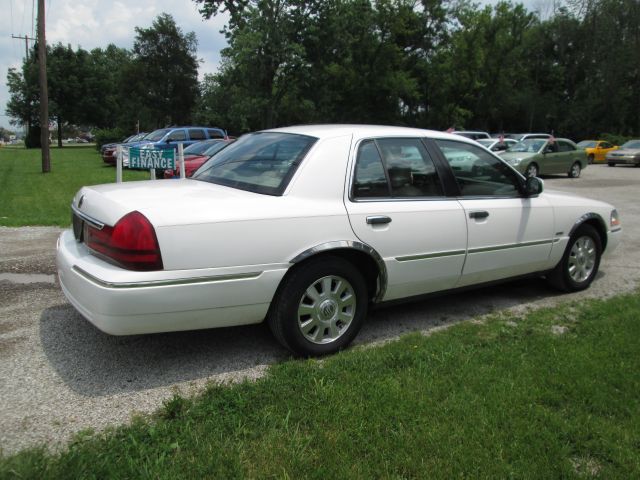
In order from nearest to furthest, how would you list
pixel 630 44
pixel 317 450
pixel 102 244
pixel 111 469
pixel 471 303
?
pixel 111 469 < pixel 317 450 < pixel 102 244 < pixel 471 303 < pixel 630 44

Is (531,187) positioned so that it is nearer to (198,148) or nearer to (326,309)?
(326,309)

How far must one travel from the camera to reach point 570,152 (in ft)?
67.5

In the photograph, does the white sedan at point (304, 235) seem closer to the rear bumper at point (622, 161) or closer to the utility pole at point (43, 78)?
the utility pole at point (43, 78)

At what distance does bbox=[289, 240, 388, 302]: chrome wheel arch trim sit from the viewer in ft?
11.6

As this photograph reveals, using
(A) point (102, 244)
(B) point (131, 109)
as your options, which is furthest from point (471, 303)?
(B) point (131, 109)

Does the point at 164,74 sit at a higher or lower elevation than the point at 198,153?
higher

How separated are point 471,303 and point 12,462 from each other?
387 centimetres

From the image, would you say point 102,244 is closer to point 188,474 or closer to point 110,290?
point 110,290

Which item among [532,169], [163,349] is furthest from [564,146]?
[163,349]

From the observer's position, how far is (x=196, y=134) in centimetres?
2278

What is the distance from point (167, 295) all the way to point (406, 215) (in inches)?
71.3

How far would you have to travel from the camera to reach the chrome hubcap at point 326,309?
363 centimetres

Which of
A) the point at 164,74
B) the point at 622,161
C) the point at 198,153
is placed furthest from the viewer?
the point at 164,74

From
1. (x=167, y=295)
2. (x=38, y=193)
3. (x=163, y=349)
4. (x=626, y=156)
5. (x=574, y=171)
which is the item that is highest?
(x=626, y=156)
